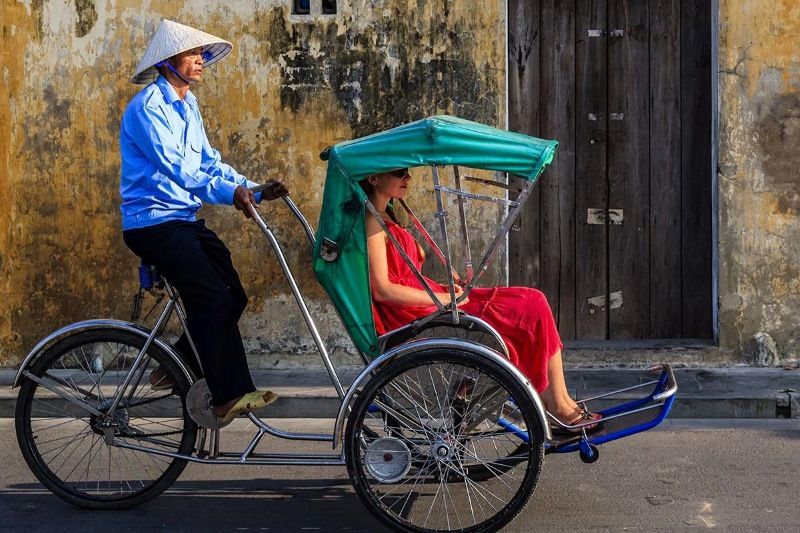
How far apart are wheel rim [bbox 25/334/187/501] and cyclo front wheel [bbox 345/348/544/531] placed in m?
0.84

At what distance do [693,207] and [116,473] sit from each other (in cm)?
499

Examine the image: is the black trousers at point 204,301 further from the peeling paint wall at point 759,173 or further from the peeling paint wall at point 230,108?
the peeling paint wall at point 759,173

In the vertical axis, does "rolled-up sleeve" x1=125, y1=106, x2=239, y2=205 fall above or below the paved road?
above

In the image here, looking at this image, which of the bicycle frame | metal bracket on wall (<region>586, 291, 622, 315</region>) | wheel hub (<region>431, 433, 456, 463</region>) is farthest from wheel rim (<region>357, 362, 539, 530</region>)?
metal bracket on wall (<region>586, 291, 622, 315</region>)

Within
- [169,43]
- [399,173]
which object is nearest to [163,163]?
[169,43]

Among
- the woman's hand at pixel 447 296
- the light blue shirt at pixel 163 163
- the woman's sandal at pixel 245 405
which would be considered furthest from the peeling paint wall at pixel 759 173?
the woman's sandal at pixel 245 405

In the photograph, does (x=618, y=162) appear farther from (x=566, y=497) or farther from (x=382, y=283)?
(x=382, y=283)

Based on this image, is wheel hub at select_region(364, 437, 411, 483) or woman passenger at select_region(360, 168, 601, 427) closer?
wheel hub at select_region(364, 437, 411, 483)

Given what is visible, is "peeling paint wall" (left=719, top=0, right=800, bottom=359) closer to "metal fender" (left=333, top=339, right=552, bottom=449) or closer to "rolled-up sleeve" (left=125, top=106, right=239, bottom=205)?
"metal fender" (left=333, top=339, right=552, bottom=449)

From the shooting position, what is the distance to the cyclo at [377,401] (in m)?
4.48

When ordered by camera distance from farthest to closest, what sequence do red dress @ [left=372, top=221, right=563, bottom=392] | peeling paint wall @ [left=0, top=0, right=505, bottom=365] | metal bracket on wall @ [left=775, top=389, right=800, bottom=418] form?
peeling paint wall @ [left=0, top=0, right=505, bottom=365] < metal bracket on wall @ [left=775, top=389, right=800, bottom=418] < red dress @ [left=372, top=221, right=563, bottom=392]

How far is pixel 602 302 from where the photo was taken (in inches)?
347

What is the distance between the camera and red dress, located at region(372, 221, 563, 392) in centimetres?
479

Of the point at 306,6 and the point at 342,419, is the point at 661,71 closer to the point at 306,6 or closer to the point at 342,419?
the point at 306,6
